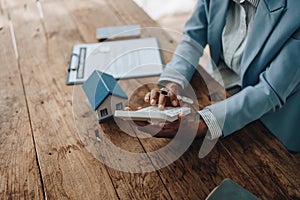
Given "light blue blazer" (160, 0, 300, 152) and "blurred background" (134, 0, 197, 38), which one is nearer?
"light blue blazer" (160, 0, 300, 152)

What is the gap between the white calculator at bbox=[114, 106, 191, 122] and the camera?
2.52ft

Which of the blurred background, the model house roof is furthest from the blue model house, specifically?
the blurred background

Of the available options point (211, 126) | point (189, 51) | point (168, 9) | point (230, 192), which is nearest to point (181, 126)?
point (211, 126)

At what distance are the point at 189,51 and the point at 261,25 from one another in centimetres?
26

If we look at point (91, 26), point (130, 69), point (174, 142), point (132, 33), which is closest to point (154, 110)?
point (174, 142)

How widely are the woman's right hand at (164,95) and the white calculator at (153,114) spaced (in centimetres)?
4

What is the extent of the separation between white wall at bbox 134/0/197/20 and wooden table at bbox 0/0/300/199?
6.14 feet

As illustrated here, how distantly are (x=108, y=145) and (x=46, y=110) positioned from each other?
0.24m

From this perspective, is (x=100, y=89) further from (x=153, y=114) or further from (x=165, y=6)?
(x=165, y=6)

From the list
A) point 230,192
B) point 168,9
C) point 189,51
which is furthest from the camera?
point 168,9

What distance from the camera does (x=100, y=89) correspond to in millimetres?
820

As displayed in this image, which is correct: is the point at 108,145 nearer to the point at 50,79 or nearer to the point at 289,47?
the point at 50,79

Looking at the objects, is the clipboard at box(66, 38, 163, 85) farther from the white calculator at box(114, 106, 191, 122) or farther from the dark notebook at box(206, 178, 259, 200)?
the dark notebook at box(206, 178, 259, 200)

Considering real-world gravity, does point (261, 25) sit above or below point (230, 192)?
above
